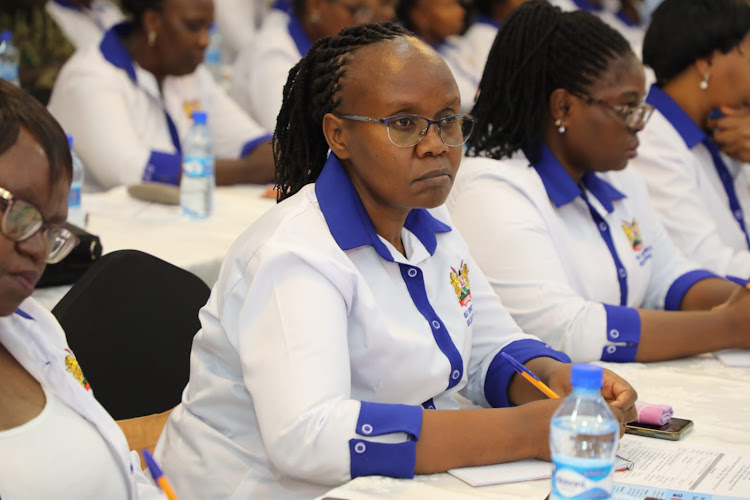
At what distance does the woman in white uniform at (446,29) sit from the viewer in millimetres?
6066

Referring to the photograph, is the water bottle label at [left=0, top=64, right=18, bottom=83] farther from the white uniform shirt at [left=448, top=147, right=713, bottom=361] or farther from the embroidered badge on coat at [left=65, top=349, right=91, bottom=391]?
the embroidered badge on coat at [left=65, top=349, right=91, bottom=391]

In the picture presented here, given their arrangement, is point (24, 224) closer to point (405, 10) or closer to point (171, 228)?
point (171, 228)

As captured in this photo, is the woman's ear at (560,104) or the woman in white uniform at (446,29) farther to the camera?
the woman in white uniform at (446,29)

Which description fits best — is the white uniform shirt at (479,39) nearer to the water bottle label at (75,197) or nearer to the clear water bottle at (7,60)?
the clear water bottle at (7,60)

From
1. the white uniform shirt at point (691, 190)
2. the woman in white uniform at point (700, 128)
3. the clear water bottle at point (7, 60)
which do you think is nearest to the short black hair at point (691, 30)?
the woman in white uniform at point (700, 128)

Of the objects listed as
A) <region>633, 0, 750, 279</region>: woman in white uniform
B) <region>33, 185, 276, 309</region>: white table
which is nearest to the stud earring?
<region>633, 0, 750, 279</region>: woman in white uniform

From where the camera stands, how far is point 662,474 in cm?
142

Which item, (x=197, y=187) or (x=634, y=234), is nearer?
(x=634, y=234)

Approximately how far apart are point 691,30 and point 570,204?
3.26 feet

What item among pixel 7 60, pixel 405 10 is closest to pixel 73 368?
pixel 7 60

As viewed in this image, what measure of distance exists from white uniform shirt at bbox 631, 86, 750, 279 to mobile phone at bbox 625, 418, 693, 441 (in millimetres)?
1381

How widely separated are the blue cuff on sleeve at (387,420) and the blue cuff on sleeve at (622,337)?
0.80m

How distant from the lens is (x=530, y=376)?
164cm

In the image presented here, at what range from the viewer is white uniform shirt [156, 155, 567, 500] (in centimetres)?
139
